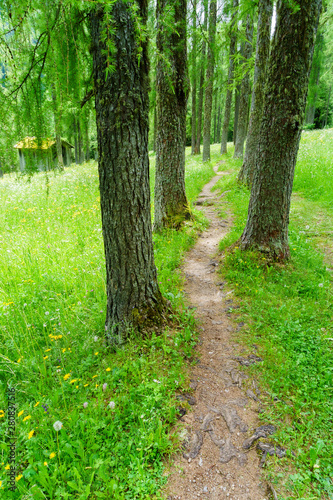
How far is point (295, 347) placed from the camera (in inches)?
122

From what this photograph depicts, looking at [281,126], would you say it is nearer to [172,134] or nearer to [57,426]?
[172,134]

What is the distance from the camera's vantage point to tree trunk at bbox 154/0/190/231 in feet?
18.3

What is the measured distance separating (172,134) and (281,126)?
2602 millimetres

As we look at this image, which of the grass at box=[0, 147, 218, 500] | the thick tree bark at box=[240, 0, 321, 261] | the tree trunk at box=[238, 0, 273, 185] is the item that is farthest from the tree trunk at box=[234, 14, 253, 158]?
the grass at box=[0, 147, 218, 500]

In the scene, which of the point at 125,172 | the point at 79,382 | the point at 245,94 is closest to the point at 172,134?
the point at 125,172

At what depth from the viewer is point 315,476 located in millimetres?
1983

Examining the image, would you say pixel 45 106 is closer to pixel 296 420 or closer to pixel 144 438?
pixel 144 438

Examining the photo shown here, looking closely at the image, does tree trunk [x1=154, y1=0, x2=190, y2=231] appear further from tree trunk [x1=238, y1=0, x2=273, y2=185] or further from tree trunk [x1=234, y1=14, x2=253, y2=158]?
tree trunk [x1=234, y1=14, x2=253, y2=158]

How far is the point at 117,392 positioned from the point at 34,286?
2437mm

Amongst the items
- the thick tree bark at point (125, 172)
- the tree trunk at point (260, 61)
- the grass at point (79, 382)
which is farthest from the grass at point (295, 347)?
the tree trunk at point (260, 61)

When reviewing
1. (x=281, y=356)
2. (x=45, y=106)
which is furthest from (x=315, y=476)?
(x=45, y=106)

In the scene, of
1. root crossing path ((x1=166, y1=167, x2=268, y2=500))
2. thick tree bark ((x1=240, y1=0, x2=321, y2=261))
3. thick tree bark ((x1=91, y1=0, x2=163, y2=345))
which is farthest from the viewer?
thick tree bark ((x1=240, y1=0, x2=321, y2=261))

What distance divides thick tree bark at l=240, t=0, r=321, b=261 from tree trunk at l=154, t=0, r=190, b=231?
2064 millimetres

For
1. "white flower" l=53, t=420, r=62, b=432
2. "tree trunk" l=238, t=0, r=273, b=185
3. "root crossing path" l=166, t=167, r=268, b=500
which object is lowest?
"root crossing path" l=166, t=167, r=268, b=500
